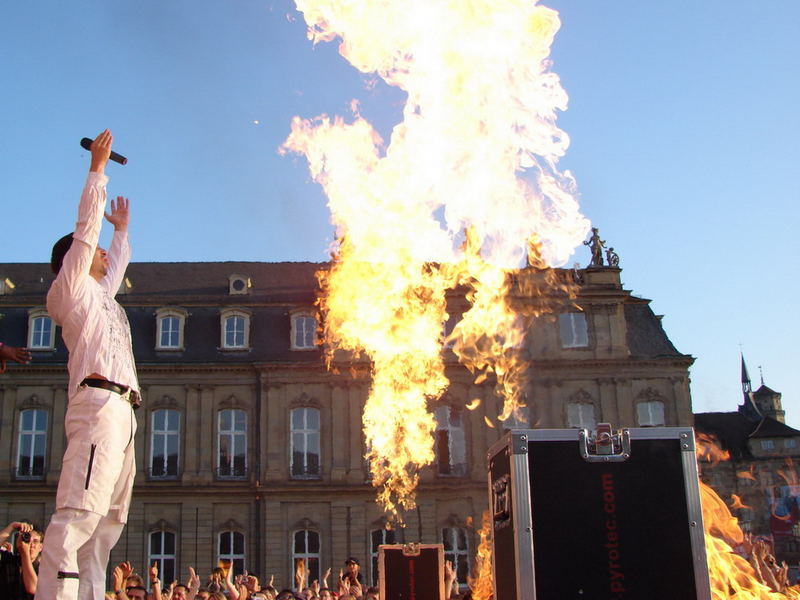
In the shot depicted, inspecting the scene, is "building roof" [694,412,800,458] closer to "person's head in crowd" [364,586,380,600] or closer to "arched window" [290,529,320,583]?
"arched window" [290,529,320,583]

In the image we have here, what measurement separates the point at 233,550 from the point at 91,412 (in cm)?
3182

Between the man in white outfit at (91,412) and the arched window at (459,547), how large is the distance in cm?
3144

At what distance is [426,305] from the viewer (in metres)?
27.7

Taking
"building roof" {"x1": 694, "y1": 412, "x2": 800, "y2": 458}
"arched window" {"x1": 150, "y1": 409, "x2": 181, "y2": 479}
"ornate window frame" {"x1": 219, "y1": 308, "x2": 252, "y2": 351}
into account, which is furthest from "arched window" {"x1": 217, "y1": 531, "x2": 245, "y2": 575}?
"building roof" {"x1": 694, "y1": 412, "x2": 800, "y2": 458}

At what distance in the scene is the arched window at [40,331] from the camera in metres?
38.2

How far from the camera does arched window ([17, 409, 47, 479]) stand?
36.2 meters

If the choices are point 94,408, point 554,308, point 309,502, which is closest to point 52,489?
point 309,502

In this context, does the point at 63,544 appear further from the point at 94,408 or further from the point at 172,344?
the point at 172,344

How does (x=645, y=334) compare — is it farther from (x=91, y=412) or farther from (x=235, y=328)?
(x=91, y=412)

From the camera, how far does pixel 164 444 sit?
3694 centimetres

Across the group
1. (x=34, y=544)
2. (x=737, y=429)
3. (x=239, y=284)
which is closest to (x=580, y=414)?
(x=239, y=284)

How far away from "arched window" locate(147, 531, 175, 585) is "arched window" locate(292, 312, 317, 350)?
895 cm

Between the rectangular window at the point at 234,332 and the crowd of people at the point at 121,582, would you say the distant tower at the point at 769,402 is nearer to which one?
the rectangular window at the point at 234,332

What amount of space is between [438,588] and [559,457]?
8425 millimetres
